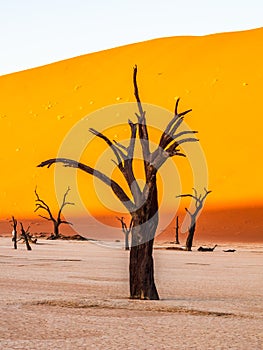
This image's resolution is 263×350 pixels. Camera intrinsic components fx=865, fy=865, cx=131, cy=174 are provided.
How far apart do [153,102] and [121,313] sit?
55.2m

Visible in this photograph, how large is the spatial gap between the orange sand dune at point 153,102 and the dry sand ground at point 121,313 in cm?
3424

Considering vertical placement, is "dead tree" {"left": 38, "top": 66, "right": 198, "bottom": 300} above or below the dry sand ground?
above

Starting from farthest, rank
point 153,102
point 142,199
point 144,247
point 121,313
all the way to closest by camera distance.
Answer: point 153,102 → point 144,247 → point 142,199 → point 121,313

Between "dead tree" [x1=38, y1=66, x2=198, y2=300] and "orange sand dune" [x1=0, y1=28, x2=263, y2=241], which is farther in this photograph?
"orange sand dune" [x1=0, y1=28, x2=263, y2=241]

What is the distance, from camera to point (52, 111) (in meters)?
70.2

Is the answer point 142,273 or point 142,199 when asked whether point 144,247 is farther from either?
point 142,199

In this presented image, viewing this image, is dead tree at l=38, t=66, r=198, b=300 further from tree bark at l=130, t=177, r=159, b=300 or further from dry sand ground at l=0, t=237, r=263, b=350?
dry sand ground at l=0, t=237, r=263, b=350

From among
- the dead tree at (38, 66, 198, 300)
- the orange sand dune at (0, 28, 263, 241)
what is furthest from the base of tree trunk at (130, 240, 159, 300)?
the orange sand dune at (0, 28, 263, 241)

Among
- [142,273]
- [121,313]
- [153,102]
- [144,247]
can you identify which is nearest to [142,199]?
[144,247]

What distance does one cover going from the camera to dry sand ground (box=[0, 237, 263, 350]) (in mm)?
6922

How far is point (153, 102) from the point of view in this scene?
2511 inches

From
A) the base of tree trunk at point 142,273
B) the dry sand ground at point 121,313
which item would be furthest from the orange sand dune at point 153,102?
the base of tree trunk at point 142,273

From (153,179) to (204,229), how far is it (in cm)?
3562

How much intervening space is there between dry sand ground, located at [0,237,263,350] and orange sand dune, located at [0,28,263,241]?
34.2 metres
